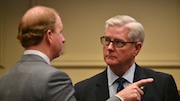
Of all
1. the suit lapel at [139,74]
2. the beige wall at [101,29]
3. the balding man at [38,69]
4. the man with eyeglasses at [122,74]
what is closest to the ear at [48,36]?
the balding man at [38,69]

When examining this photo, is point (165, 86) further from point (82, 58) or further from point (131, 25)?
point (82, 58)

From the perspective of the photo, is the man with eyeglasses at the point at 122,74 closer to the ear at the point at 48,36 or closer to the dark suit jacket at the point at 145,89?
the dark suit jacket at the point at 145,89

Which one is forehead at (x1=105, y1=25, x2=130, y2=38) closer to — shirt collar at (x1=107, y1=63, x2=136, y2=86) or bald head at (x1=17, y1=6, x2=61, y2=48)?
shirt collar at (x1=107, y1=63, x2=136, y2=86)

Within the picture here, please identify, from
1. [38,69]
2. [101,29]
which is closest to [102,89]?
[38,69]

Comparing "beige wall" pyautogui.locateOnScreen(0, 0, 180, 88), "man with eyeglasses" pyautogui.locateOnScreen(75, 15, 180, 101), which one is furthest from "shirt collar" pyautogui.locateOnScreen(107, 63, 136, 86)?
"beige wall" pyautogui.locateOnScreen(0, 0, 180, 88)

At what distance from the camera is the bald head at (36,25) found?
1466 millimetres

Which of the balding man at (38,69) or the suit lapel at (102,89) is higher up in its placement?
the balding man at (38,69)

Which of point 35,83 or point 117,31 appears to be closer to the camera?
point 35,83

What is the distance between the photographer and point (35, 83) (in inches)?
55.9

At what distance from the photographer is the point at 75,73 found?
11.0 ft

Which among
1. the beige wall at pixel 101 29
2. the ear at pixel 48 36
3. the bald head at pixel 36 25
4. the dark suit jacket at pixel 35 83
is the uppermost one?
the bald head at pixel 36 25

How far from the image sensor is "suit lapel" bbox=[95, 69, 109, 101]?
2.04 metres

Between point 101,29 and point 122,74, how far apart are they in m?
1.29

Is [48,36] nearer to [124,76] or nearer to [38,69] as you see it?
[38,69]
